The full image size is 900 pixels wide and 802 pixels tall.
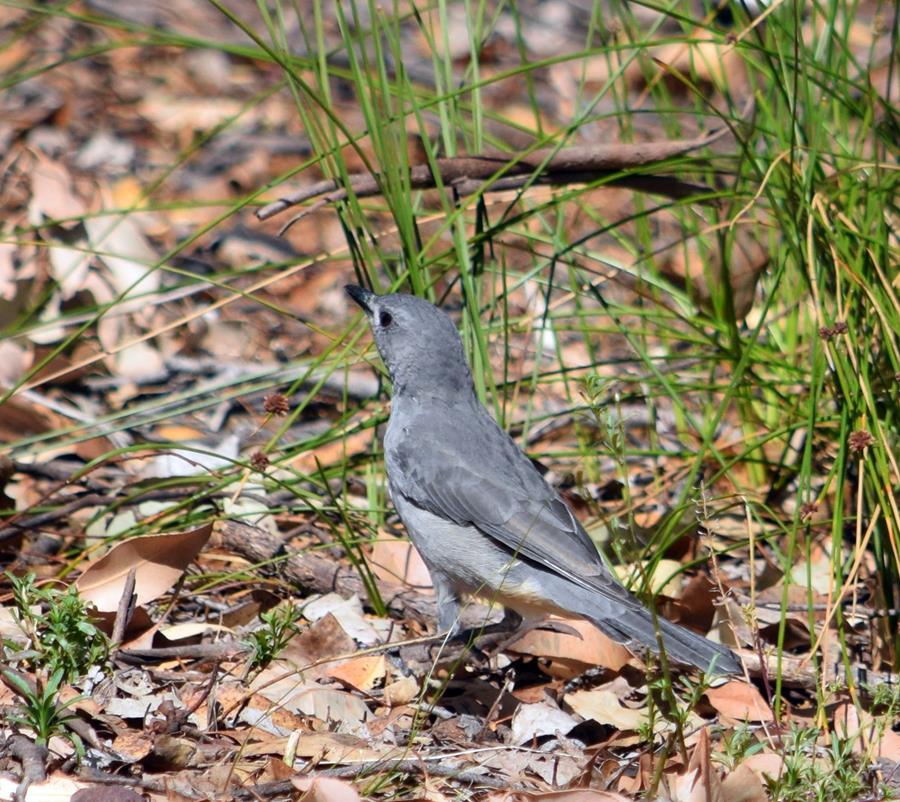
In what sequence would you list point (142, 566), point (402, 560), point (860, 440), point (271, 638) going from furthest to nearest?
point (402, 560), point (142, 566), point (860, 440), point (271, 638)

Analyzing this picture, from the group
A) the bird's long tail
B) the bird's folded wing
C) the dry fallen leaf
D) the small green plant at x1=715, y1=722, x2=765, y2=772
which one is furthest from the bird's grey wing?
the small green plant at x1=715, y1=722, x2=765, y2=772

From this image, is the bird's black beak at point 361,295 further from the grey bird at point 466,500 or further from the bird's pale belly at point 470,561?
the bird's pale belly at point 470,561

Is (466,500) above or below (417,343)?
below

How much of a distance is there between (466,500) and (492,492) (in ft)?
0.32

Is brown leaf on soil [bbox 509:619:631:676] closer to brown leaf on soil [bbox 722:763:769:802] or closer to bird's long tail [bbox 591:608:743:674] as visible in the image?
bird's long tail [bbox 591:608:743:674]

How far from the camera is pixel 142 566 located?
4.06 m

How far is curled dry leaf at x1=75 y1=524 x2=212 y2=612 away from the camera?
397 centimetres

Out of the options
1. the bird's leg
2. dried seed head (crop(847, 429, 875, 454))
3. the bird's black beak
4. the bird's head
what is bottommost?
the bird's leg

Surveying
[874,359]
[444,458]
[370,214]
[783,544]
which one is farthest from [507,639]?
[370,214]

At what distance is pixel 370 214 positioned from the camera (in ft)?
27.0

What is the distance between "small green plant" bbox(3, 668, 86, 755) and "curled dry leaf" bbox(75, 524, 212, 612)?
0.76 meters

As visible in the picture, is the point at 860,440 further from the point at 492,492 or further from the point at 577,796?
the point at 577,796

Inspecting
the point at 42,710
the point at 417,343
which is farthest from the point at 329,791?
the point at 417,343

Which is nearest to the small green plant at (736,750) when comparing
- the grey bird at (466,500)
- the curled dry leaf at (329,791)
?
the grey bird at (466,500)
